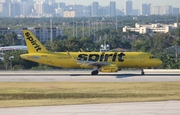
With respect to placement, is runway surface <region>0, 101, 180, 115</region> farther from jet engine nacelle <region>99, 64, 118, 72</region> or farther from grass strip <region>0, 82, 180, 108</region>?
jet engine nacelle <region>99, 64, 118, 72</region>

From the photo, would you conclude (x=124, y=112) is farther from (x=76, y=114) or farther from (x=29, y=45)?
(x=29, y=45)

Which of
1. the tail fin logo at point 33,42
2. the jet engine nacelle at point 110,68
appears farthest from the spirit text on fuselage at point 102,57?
the tail fin logo at point 33,42

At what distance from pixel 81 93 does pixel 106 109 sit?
1044cm

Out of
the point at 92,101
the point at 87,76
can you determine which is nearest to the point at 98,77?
the point at 87,76

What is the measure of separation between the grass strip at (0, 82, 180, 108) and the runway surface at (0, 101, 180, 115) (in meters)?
2.38

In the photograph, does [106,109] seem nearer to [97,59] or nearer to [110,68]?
[110,68]

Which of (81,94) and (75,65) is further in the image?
(75,65)

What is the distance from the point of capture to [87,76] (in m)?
59.8

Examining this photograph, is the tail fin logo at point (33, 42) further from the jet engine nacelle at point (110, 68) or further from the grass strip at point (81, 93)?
the grass strip at point (81, 93)

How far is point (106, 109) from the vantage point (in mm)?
34562

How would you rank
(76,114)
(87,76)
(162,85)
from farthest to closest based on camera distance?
(87,76)
(162,85)
(76,114)

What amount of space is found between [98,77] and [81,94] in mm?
14192

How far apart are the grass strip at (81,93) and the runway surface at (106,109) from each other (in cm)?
238

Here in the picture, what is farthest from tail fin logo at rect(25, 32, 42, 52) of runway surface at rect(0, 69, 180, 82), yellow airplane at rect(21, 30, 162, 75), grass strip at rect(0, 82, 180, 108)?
grass strip at rect(0, 82, 180, 108)
